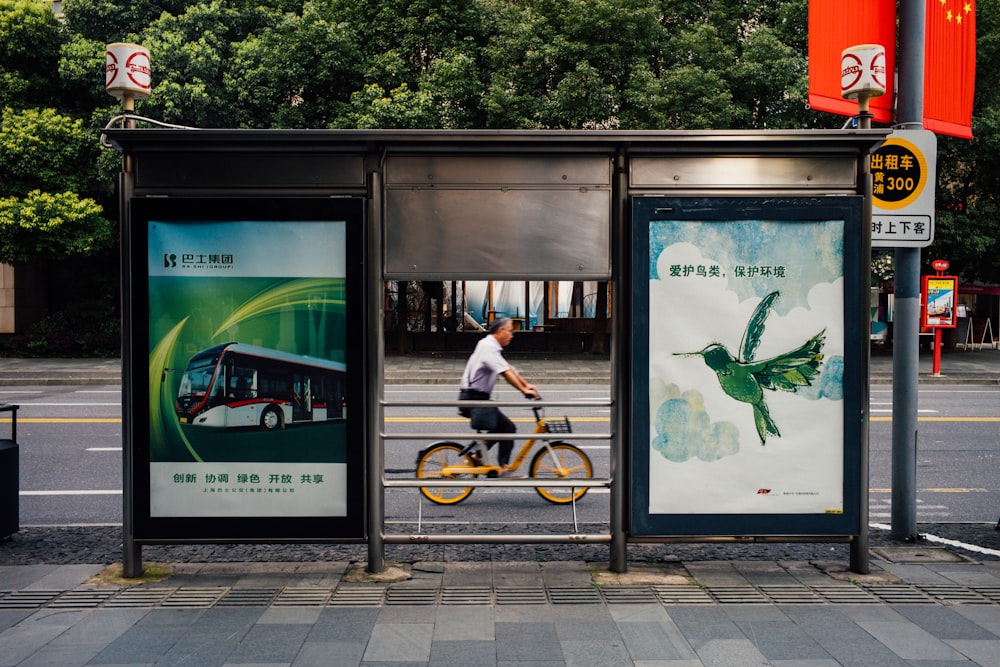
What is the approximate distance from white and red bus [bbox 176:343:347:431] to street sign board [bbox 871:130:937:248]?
4.32 metres

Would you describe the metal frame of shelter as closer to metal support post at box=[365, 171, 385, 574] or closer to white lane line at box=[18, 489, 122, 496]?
metal support post at box=[365, 171, 385, 574]

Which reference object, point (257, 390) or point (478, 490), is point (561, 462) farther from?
point (257, 390)

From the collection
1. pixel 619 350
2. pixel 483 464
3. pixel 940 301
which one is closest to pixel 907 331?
pixel 619 350

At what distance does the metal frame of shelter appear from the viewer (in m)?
5.42

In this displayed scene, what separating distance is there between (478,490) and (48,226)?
17613mm

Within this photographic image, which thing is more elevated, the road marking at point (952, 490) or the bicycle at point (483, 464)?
the bicycle at point (483, 464)

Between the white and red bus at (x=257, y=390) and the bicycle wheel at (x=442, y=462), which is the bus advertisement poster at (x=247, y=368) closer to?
the white and red bus at (x=257, y=390)

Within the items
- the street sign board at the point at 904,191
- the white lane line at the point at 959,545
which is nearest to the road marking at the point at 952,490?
the white lane line at the point at 959,545

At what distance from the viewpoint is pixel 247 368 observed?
216 inches

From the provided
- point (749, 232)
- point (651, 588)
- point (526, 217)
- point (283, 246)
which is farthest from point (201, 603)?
point (749, 232)

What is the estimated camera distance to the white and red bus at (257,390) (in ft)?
17.9

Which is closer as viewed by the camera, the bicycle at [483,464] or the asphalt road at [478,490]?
the asphalt road at [478,490]

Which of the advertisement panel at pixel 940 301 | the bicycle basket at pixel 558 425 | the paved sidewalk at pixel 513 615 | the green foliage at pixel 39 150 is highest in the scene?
the green foliage at pixel 39 150

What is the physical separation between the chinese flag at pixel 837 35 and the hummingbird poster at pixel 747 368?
1734 mm
